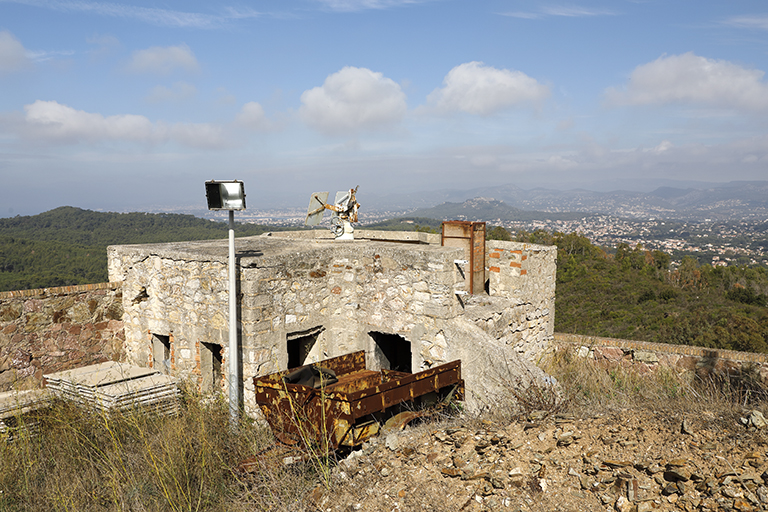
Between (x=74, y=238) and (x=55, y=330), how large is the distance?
34568mm

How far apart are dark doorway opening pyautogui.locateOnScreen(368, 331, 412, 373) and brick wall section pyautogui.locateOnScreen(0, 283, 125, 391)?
4.30 meters

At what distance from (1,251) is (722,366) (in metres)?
29.5

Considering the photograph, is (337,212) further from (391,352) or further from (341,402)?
(341,402)

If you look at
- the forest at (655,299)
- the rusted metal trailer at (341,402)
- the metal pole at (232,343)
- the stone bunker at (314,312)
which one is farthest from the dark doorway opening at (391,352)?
the forest at (655,299)

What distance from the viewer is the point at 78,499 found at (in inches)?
166

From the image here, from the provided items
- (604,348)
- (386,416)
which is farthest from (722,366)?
(386,416)

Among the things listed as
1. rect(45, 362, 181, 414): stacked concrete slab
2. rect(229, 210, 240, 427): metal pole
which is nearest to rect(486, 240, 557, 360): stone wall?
rect(229, 210, 240, 427): metal pole

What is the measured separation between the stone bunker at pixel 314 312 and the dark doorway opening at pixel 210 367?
15mm

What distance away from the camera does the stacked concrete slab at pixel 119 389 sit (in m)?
6.04

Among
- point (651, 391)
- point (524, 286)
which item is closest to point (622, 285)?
point (524, 286)

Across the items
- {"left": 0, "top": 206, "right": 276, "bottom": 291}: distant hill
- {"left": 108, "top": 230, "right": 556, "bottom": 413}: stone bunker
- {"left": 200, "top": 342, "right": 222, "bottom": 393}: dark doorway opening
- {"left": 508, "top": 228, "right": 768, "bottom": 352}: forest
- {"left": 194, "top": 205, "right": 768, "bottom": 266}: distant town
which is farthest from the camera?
{"left": 194, "top": 205, "right": 768, "bottom": 266}: distant town

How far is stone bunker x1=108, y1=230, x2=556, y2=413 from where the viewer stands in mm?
6305

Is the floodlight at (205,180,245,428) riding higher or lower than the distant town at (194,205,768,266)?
higher

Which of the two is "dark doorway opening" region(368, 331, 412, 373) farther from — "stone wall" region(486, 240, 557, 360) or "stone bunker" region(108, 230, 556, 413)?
"stone wall" region(486, 240, 557, 360)
